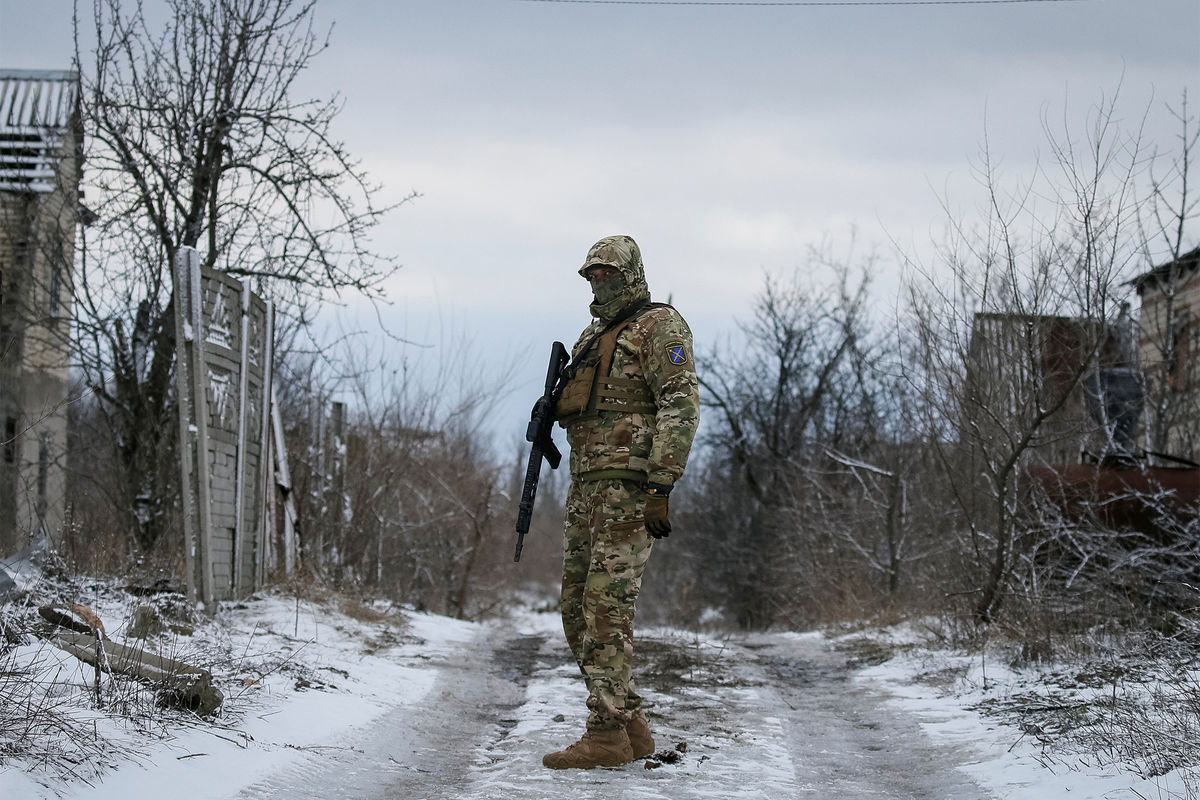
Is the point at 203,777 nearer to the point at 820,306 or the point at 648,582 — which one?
the point at 820,306

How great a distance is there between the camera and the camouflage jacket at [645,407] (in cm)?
463

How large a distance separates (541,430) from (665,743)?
1.53 m

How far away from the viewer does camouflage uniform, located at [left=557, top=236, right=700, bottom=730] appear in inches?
181

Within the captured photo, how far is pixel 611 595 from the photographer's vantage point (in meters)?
4.63

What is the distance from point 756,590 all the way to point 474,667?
54.3 ft

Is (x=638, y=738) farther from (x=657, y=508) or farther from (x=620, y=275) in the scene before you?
(x=620, y=275)

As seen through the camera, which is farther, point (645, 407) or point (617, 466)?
point (645, 407)

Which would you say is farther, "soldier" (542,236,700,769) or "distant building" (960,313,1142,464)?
"distant building" (960,313,1142,464)

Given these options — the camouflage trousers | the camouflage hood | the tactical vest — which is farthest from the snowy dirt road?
the camouflage hood

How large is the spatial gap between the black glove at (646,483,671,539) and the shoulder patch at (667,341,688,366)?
0.57 m

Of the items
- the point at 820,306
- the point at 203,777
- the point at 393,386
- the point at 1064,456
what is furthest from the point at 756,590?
the point at 203,777

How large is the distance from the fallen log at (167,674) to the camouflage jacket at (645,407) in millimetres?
1773

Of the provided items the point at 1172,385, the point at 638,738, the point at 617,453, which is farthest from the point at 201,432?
the point at 1172,385

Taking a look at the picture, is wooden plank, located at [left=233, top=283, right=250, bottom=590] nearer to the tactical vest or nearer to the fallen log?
the fallen log
